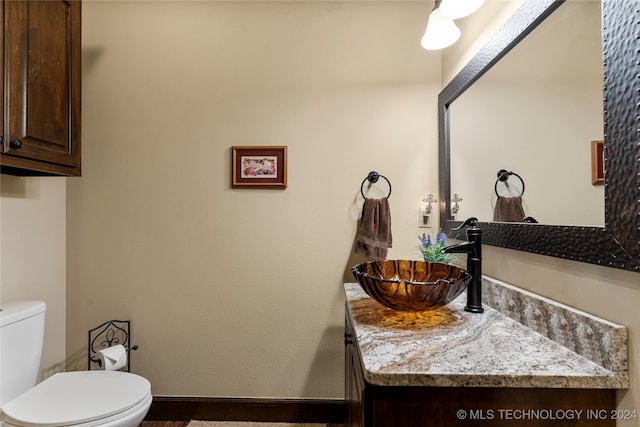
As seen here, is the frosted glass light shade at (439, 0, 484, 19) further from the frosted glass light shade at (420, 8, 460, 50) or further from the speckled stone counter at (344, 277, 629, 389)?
the speckled stone counter at (344, 277, 629, 389)

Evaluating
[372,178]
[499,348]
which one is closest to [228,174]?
[372,178]

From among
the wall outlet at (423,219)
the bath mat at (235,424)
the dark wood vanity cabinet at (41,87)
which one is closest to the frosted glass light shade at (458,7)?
the wall outlet at (423,219)

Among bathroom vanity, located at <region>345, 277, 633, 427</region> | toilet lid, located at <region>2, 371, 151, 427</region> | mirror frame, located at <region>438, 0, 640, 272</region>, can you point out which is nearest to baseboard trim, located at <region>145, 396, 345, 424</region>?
toilet lid, located at <region>2, 371, 151, 427</region>

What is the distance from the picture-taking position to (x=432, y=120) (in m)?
1.80

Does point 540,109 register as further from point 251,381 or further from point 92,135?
point 92,135

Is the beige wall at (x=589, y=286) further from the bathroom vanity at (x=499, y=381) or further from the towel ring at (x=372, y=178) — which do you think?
the towel ring at (x=372, y=178)

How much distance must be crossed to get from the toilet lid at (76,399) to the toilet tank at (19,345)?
130 mm

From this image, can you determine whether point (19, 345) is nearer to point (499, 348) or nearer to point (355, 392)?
point (355, 392)

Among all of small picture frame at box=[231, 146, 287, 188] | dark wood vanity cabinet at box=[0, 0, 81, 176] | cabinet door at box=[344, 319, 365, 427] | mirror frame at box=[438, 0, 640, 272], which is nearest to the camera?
mirror frame at box=[438, 0, 640, 272]

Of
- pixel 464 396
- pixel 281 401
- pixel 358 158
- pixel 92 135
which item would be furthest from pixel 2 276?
pixel 464 396

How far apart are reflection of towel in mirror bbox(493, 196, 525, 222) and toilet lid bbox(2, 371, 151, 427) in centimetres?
161

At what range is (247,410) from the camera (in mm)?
1800

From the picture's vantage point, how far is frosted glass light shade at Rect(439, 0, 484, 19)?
117 centimetres

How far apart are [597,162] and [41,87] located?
206 cm
